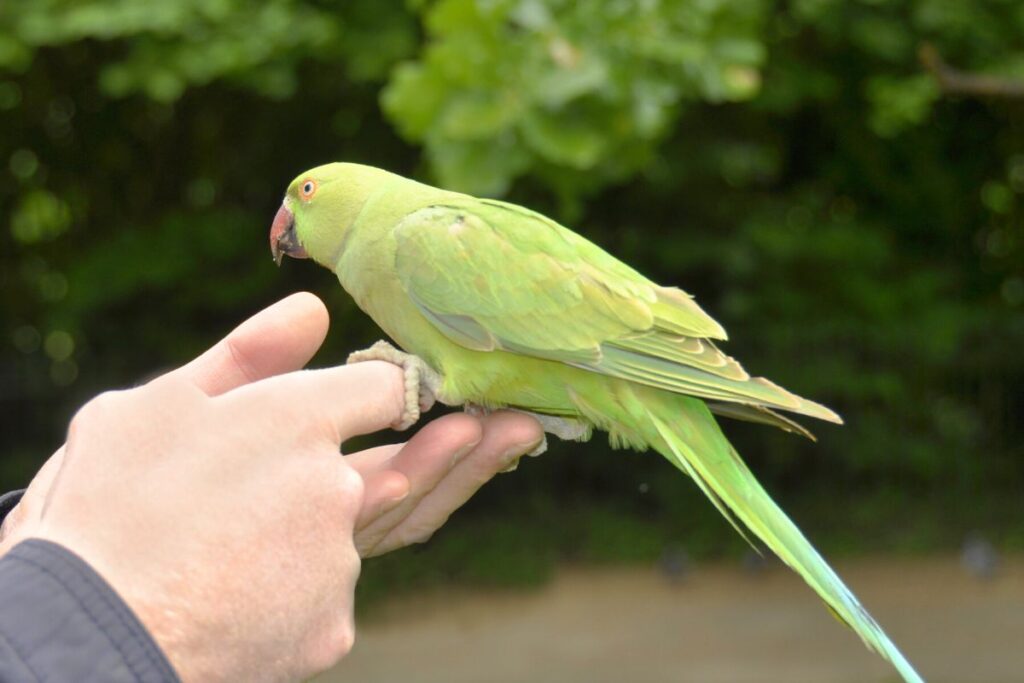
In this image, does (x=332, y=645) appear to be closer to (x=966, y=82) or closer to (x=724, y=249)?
(x=966, y=82)

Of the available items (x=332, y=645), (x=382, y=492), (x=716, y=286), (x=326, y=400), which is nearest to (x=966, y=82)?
(x=716, y=286)

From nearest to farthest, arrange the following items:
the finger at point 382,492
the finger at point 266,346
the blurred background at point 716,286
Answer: the finger at point 382,492, the finger at point 266,346, the blurred background at point 716,286

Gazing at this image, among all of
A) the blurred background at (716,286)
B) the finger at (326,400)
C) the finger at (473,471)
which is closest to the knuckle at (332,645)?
the finger at (326,400)

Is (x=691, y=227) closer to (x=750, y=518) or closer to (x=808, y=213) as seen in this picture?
(x=808, y=213)

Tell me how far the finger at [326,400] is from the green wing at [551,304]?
0.74m

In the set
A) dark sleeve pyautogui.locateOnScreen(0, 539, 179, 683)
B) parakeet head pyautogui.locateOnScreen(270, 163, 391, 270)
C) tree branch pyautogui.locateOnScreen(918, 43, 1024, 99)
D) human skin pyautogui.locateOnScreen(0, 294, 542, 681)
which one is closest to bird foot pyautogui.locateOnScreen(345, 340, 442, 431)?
parakeet head pyautogui.locateOnScreen(270, 163, 391, 270)

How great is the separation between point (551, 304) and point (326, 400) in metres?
1.04

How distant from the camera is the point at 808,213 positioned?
31.0 feet

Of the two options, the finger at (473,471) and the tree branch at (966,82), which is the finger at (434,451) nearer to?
the finger at (473,471)

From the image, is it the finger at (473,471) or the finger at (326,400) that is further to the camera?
the finger at (473,471)

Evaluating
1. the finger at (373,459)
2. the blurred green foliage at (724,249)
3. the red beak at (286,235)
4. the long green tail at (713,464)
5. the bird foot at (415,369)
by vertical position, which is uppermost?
the red beak at (286,235)

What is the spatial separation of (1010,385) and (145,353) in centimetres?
800

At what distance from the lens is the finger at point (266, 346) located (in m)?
1.88

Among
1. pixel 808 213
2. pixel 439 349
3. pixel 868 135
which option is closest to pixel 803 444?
pixel 808 213
